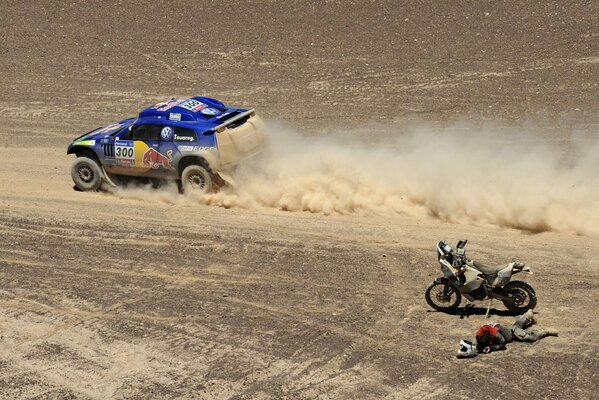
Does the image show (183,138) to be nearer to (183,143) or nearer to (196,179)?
(183,143)

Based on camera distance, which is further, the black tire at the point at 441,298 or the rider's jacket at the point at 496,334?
the black tire at the point at 441,298

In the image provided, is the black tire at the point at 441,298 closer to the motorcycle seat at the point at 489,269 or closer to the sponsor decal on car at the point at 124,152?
the motorcycle seat at the point at 489,269

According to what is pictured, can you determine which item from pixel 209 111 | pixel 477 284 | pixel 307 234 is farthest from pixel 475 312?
pixel 209 111

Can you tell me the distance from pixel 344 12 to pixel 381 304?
20941 millimetres

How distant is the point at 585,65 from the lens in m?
27.2

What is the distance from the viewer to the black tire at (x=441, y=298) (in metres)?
13.3

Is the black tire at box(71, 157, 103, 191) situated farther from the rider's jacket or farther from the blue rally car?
the rider's jacket

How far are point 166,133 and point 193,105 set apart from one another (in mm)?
781

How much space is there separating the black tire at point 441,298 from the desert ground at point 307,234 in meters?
0.16

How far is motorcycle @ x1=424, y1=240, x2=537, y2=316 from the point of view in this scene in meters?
13.0

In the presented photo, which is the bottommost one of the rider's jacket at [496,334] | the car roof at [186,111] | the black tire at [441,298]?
the rider's jacket at [496,334]

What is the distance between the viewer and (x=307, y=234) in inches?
654

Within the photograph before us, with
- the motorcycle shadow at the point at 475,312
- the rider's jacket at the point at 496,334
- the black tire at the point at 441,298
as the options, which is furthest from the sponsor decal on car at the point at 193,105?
the rider's jacket at the point at 496,334

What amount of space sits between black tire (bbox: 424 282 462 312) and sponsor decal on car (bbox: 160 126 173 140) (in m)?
6.96
